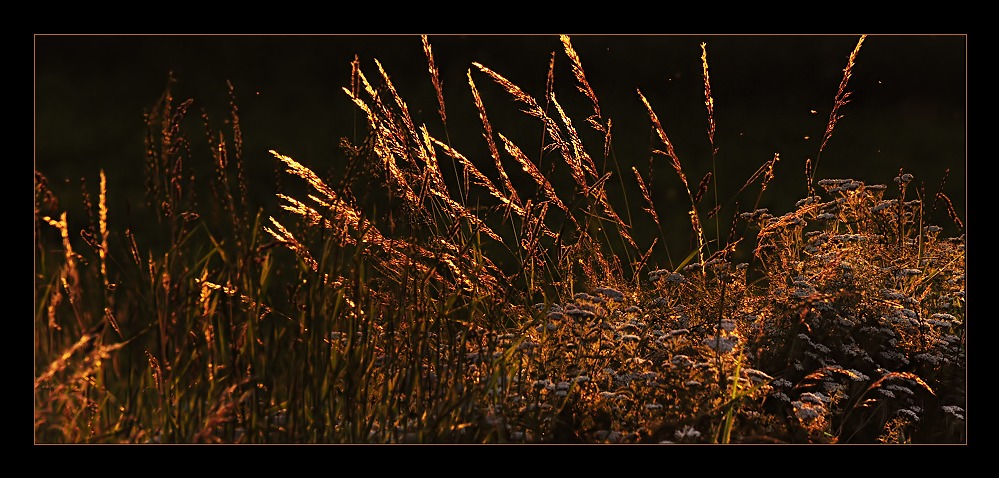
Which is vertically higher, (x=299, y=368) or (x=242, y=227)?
(x=242, y=227)

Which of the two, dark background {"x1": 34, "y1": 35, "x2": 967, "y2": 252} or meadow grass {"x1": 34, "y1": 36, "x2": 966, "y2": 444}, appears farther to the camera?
dark background {"x1": 34, "y1": 35, "x2": 967, "y2": 252}

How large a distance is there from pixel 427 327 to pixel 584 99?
1.92 m

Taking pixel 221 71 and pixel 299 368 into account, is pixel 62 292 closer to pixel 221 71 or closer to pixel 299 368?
pixel 299 368

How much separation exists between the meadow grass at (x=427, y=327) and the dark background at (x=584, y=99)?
29.2 inches

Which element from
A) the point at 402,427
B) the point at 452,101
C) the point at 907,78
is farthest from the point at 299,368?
the point at 907,78

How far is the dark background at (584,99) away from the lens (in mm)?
4008

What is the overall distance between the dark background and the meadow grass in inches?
29.2

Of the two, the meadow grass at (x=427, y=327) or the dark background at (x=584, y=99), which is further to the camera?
the dark background at (x=584, y=99)

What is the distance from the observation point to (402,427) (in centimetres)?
249

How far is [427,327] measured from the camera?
260 centimetres

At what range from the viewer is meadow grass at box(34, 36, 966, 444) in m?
2.42

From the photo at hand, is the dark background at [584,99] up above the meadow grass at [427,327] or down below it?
above

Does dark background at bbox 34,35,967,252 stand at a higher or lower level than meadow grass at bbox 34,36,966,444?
higher
